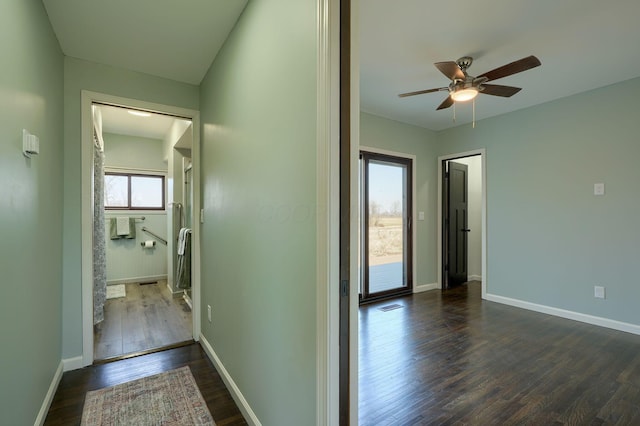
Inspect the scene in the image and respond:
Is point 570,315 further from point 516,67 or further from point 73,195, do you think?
point 73,195

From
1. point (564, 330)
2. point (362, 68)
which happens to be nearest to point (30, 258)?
point (362, 68)

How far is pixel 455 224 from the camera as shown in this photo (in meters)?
5.10

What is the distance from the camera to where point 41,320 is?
1782 mm

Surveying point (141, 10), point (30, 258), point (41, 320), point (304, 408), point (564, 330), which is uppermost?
point (141, 10)

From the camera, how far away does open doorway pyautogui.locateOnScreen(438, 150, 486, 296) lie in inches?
192

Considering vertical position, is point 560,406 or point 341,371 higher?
point 341,371

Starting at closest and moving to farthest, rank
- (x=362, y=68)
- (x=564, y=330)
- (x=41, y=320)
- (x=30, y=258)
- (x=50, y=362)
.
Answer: (x=30, y=258), (x=41, y=320), (x=50, y=362), (x=362, y=68), (x=564, y=330)

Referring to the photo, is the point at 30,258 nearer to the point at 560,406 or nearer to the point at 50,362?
the point at 50,362

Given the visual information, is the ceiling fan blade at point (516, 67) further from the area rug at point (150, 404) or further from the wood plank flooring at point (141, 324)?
the wood plank flooring at point (141, 324)

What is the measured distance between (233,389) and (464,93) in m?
2.96

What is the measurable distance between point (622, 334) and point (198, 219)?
14.4 ft

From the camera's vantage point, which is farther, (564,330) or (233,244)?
(564,330)

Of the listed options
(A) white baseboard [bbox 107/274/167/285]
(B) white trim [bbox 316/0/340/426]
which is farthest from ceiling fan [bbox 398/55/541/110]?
(A) white baseboard [bbox 107/274/167/285]

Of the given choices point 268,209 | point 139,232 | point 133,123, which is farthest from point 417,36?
point 139,232
